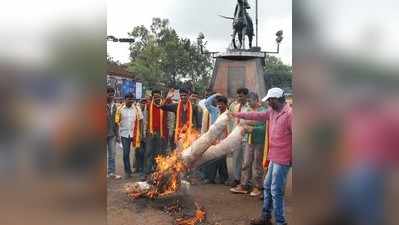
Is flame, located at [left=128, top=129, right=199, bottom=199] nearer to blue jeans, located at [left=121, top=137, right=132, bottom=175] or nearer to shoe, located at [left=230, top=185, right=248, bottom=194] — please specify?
shoe, located at [left=230, top=185, right=248, bottom=194]

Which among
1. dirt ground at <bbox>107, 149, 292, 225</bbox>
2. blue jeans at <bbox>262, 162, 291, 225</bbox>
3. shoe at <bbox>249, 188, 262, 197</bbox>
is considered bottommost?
dirt ground at <bbox>107, 149, 292, 225</bbox>

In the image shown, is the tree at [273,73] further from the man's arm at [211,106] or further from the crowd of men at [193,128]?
the man's arm at [211,106]

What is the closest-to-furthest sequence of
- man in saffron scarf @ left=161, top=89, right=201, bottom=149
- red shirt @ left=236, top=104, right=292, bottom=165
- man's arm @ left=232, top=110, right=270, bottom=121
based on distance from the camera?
red shirt @ left=236, top=104, right=292, bottom=165, man's arm @ left=232, top=110, right=270, bottom=121, man in saffron scarf @ left=161, top=89, right=201, bottom=149

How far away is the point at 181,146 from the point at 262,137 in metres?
1.06

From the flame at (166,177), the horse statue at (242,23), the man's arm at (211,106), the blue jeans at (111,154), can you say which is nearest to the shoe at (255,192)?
the flame at (166,177)

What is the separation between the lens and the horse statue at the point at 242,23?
485 cm

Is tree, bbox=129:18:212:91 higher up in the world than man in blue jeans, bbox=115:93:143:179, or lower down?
higher up

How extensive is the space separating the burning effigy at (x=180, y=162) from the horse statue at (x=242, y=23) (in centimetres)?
104

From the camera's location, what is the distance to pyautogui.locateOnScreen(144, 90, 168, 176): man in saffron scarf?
658cm

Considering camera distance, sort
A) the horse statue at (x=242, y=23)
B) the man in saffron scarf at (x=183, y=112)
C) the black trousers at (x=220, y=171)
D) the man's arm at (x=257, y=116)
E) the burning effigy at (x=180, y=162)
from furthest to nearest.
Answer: the black trousers at (x=220, y=171), the man in saffron scarf at (x=183, y=112), the burning effigy at (x=180, y=162), the horse statue at (x=242, y=23), the man's arm at (x=257, y=116)

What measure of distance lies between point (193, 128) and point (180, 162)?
105 centimetres

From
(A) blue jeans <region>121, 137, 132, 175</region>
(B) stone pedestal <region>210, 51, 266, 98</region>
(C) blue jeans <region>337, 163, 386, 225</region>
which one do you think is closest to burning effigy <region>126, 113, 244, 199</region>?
(B) stone pedestal <region>210, 51, 266, 98</region>

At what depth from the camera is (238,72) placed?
661 cm

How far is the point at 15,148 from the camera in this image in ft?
6.44
